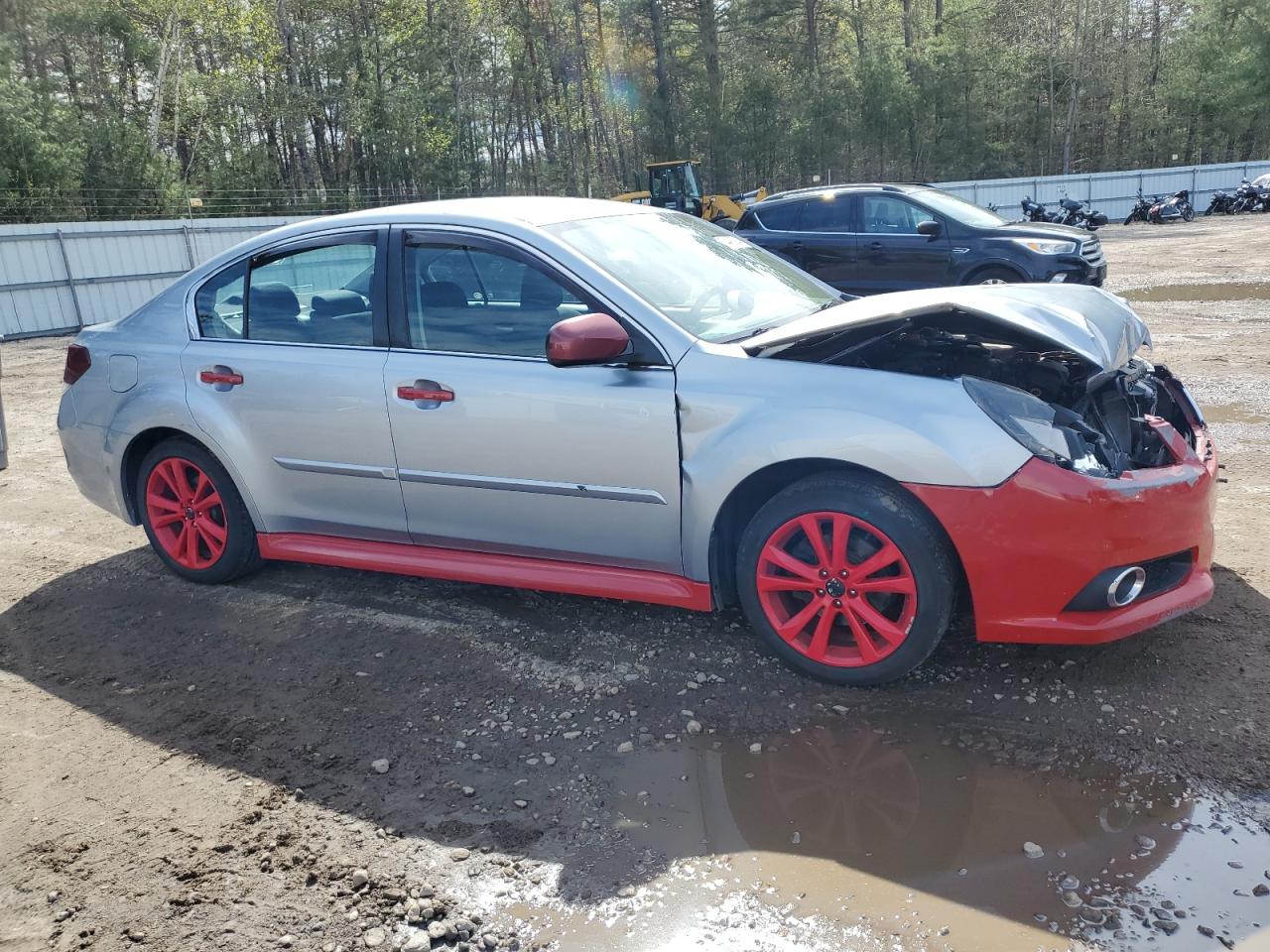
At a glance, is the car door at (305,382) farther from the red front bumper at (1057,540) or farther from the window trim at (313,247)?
the red front bumper at (1057,540)

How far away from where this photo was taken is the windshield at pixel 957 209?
1195cm

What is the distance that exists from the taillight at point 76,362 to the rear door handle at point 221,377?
2.68 feet

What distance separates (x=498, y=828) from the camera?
284 cm

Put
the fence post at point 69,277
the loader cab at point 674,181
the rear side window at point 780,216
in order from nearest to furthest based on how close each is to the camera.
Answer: the rear side window at point 780,216
the fence post at point 69,277
the loader cab at point 674,181

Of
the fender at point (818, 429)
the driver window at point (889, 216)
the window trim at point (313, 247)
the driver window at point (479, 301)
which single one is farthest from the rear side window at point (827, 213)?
the fender at point (818, 429)

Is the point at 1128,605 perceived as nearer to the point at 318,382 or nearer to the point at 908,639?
the point at 908,639

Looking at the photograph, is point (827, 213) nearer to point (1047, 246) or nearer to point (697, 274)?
point (1047, 246)

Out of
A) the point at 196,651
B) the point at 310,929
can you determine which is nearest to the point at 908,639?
the point at 310,929

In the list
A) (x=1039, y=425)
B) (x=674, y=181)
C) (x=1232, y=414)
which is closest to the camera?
(x=1039, y=425)

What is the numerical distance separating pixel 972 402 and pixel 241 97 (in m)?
36.4

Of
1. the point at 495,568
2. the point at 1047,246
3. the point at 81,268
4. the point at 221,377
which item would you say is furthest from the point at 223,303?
the point at 81,268

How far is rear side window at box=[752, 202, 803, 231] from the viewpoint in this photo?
1278 cm

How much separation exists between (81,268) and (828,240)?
13339mm

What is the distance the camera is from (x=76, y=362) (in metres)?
4.95
